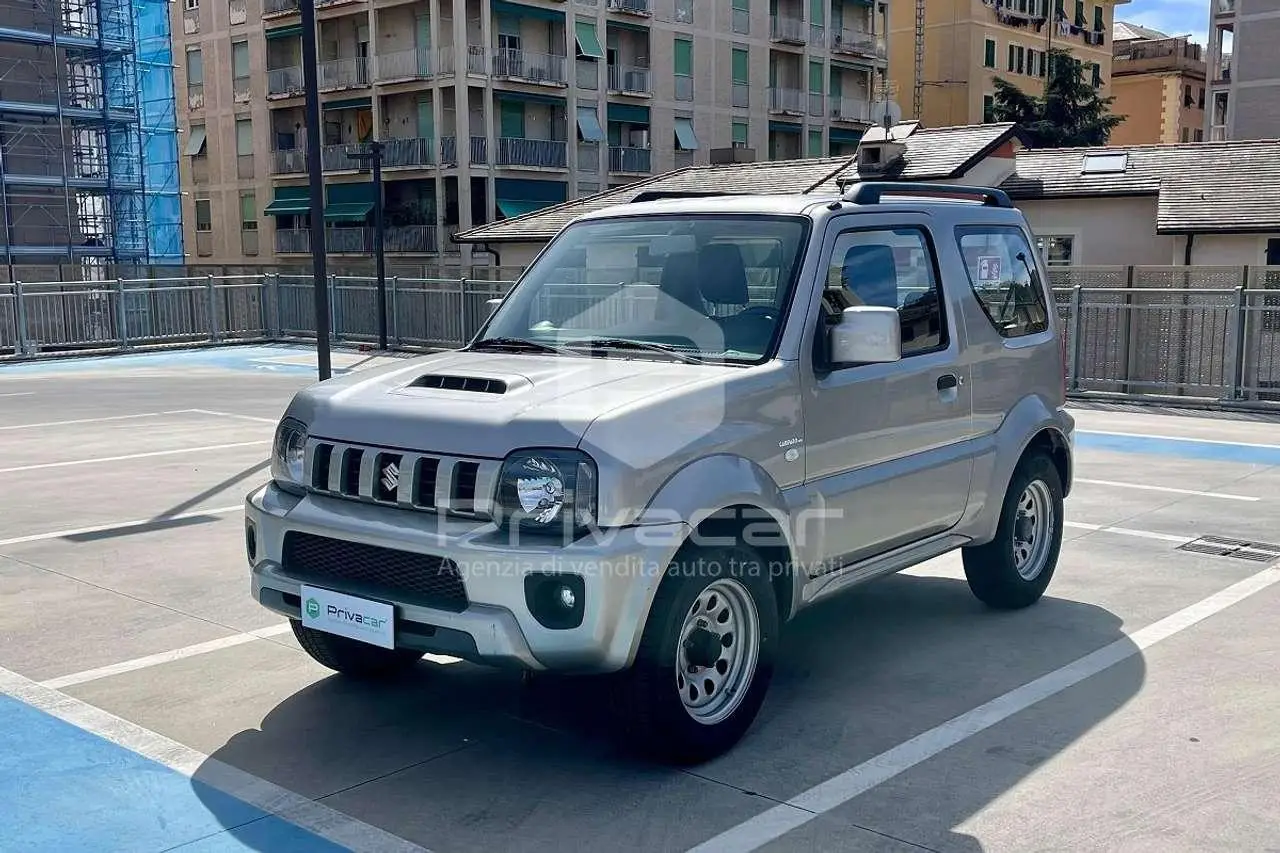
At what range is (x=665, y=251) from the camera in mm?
5684

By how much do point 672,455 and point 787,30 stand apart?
194 ft

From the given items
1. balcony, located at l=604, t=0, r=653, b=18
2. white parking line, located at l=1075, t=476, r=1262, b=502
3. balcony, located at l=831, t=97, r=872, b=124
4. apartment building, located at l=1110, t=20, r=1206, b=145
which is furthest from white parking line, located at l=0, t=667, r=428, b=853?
apartment building, located at l=1110, t=20, r=1206, b=145

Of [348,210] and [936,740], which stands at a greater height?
[348,210]

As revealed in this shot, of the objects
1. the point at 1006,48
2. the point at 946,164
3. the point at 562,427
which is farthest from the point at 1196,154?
the point at 1006,48

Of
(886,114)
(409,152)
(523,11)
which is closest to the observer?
(886,114)

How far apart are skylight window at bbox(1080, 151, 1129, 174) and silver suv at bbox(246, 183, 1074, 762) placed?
21211mm

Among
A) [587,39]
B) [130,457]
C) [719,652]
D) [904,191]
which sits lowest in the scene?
[130,457]

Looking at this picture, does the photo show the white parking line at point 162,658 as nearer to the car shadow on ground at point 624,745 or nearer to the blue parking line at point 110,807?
the blue parking line at point 110,807

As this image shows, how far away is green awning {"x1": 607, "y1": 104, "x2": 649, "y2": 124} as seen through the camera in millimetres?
52812

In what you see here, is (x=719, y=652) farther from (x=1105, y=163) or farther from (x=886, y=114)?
(x=886, y=114)

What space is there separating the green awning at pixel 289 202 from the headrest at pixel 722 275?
4886 centimetres

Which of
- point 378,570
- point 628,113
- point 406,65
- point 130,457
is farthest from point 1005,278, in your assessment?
point 628,113

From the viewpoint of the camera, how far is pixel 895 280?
19.5 ft

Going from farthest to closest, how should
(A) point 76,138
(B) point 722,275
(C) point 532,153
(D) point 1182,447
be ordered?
(C) point 532,153
(A) point 76,138
(D) point 1182,447
(B) point 722,275
